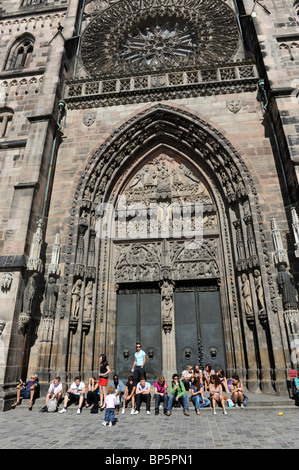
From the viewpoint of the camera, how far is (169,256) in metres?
11.7

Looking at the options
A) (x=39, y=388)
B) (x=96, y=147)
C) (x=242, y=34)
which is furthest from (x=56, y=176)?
(x=242, y=34)

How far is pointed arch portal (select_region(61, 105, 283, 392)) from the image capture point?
9.77m

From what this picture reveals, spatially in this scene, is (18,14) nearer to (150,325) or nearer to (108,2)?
(108,2)

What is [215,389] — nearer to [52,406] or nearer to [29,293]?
[52,406]

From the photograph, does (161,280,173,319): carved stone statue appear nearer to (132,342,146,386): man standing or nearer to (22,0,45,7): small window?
(132,342,146,386): man standing

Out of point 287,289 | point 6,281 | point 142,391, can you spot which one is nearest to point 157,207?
point 287,289

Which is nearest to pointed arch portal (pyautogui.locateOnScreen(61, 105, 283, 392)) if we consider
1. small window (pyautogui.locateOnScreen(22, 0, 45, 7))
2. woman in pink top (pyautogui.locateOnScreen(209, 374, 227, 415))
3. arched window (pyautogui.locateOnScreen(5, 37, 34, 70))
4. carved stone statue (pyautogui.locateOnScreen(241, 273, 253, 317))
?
carved stone statue (pyautogui.locateOnScreen(241, 273, 253, 317))

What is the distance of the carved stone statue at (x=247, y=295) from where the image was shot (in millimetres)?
9484

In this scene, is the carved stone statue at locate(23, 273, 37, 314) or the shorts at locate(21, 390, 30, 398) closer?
the shorts at locate(21, 390, 30, 398)

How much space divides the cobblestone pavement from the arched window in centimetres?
1575

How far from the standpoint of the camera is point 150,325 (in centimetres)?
1106

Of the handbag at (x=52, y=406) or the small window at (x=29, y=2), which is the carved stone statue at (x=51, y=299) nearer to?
the handbag at (x=52, y=406)

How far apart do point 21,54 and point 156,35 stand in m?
7.18

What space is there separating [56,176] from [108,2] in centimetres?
1181
